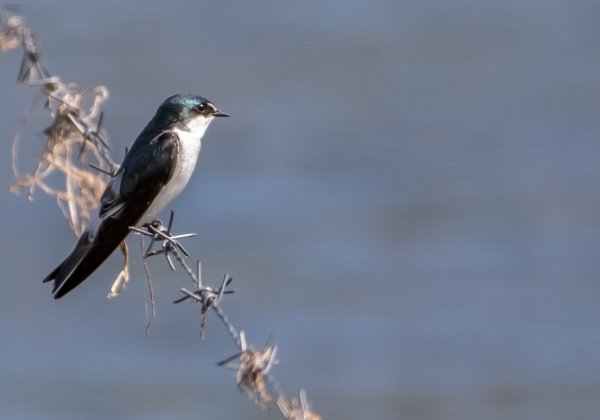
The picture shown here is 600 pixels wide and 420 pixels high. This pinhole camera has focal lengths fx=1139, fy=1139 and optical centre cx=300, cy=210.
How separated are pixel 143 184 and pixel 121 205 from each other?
0.34 feet

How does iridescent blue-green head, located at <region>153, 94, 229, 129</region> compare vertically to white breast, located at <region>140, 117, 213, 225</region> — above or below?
above

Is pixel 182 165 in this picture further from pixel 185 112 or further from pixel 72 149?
pixel 72 149

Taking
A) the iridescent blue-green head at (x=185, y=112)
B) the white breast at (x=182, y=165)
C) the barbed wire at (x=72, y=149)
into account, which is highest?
the iridescent blue-green head at (x=185, y=112)

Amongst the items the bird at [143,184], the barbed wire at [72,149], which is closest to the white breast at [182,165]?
the bird at [143,184]

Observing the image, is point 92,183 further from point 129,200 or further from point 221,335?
point 221,335

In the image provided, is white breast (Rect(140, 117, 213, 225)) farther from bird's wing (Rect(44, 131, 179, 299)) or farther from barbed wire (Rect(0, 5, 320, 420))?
barbed wire (Rect(0, 5, 320, 420))

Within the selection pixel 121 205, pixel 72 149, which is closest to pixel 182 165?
pixel 121 205

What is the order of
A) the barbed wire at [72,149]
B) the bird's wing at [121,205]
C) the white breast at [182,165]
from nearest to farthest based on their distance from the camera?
1. the barbed wire at [72,149]
2. the bird's wing at [121,205]
3. the white breast at [182,165]

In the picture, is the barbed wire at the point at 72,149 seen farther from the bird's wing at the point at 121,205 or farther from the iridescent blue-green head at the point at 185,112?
the iridescent blue-green head at the point at 185,112

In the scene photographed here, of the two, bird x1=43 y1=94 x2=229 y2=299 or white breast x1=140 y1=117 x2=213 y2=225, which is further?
white breast x1=140 y1=117 x2=213 y2=225

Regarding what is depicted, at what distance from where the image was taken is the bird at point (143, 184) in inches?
125

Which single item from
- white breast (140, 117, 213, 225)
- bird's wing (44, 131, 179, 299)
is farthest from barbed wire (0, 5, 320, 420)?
white breast (140, 117, 213, 225)

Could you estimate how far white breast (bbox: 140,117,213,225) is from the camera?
137 inches

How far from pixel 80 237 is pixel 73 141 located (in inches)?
15.6
